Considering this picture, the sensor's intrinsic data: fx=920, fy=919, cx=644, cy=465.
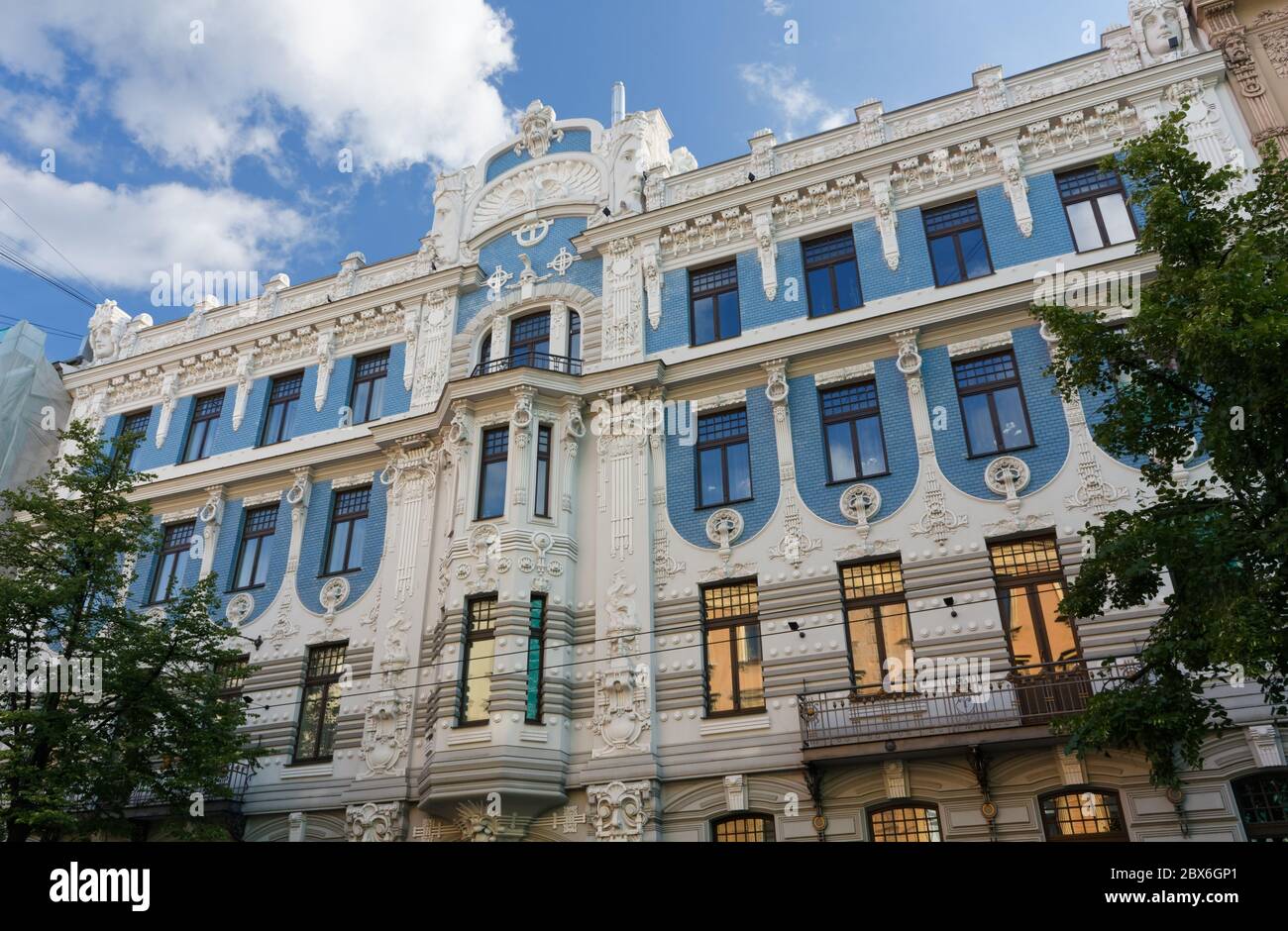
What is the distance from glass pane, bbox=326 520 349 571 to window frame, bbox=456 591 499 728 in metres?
5.55

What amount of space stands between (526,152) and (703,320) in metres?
9.49

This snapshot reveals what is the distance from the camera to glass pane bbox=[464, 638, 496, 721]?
67.9 ft

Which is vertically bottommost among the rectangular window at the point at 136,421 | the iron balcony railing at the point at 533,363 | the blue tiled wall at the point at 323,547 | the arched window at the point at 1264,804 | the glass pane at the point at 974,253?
the arched window at the point at 1264,804

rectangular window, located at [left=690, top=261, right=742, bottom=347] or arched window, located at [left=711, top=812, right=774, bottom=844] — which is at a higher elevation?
rectangular window, located at [left=690, top=261, right=742, bottom=347]

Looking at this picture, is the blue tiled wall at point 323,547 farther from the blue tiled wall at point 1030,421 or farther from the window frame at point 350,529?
the blue tiled wall at point 1030,421

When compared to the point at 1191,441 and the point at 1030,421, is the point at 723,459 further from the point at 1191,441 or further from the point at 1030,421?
the point at 1191,441

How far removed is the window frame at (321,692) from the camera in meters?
22.8

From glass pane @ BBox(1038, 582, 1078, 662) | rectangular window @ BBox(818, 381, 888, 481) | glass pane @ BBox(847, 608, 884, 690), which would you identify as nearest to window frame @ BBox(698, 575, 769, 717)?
glass pane @ BBox(847, 608, 884, 690)

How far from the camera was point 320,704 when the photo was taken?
23625 mm

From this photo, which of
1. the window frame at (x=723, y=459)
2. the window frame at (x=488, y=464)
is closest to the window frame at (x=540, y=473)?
the window frame at (x=488, y=464)

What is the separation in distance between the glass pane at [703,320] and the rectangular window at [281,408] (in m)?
13.0

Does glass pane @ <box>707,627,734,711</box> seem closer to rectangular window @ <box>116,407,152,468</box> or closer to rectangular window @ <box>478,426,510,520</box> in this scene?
rectangular window @ <box>478,426,510,520</box>
